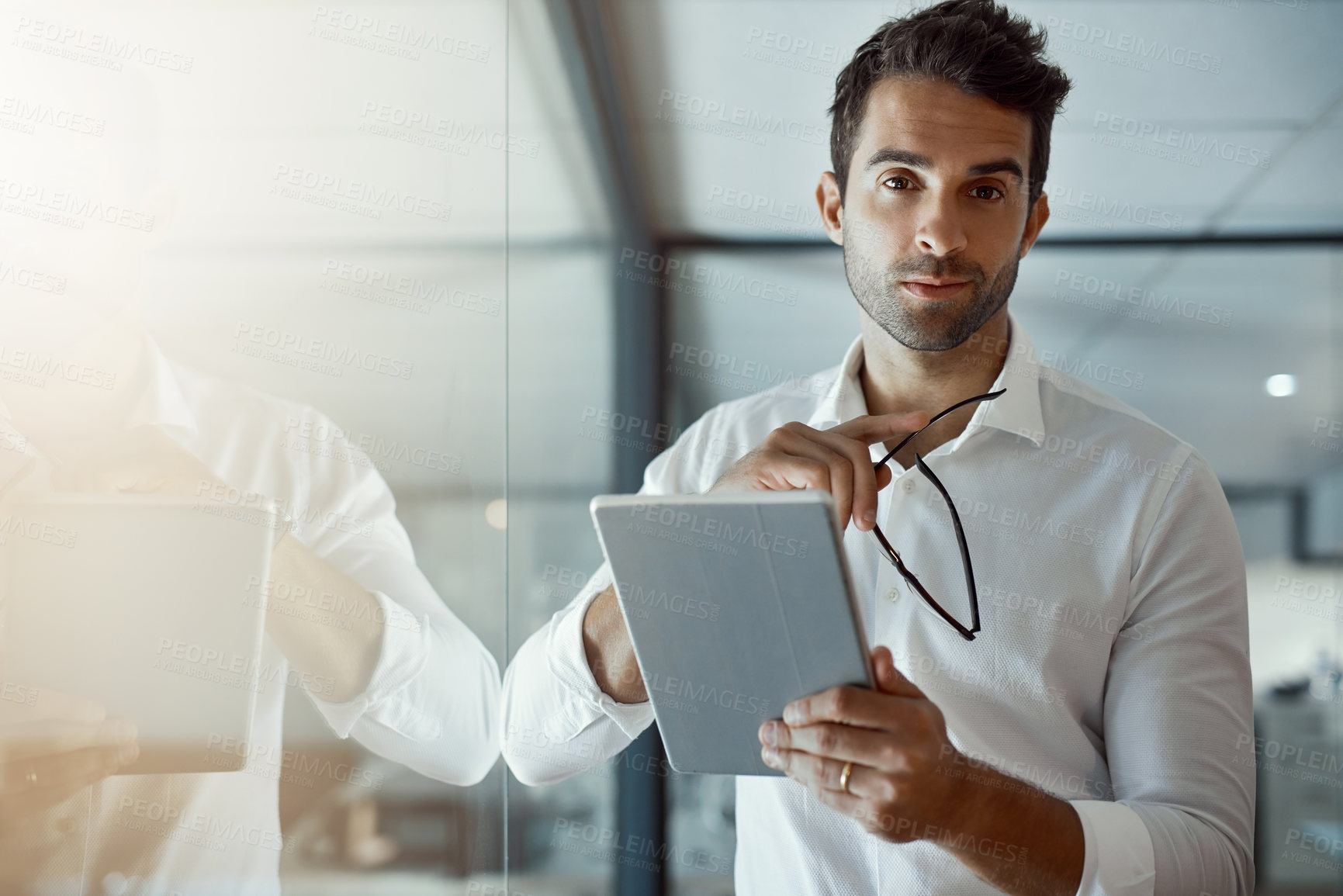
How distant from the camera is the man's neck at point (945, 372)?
1.22 metres

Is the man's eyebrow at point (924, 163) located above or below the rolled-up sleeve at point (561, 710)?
above

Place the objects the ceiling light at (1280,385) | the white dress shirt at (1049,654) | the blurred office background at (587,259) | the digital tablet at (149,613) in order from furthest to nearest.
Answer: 1. the ceiling light at (1280,385)
2. the white dress shirt at (1049,654)
3. the blurred office background at (587,259)
4. the digital tablet at (149,613)

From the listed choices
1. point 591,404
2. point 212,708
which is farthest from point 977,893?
point 591,404

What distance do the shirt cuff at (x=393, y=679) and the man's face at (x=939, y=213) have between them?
674mm

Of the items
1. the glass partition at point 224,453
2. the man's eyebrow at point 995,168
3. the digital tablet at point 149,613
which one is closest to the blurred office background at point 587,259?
the glass partition at point 224,453

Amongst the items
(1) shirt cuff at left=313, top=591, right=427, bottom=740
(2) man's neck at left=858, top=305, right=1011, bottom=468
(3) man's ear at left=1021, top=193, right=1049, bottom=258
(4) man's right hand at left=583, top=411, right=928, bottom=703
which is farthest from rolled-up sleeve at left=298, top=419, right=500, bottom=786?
(3) man's ear at left=1021, top=193, right=1049, bottom=258

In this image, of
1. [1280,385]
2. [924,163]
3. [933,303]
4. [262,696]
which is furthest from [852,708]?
[1280,385]

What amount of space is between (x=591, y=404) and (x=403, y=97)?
61.6 inches

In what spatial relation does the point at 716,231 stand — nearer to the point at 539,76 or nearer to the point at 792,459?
the point at 539,76

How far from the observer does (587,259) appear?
2547 millimetres

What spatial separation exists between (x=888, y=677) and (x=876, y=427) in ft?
0.89

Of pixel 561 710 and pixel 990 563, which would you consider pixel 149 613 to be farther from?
pixel 990 563

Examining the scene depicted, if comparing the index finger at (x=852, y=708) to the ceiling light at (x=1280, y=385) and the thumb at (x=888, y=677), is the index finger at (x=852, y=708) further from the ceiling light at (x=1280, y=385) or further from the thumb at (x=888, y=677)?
the ceiling light at (x=1280, y=385)

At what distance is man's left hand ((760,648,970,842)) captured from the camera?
0.69m
